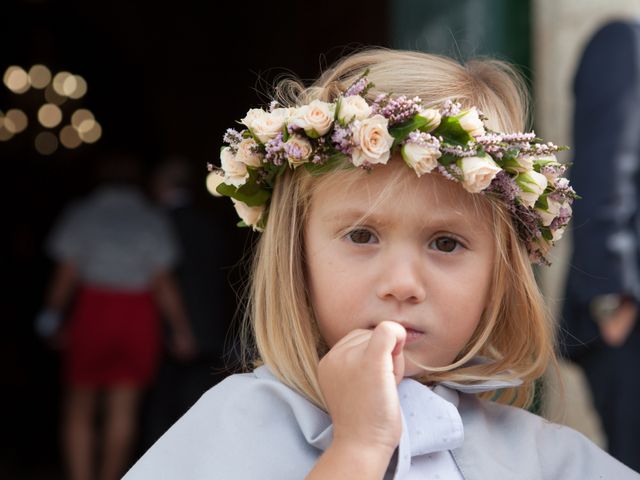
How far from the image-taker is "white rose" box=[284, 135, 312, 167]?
5.81 feet

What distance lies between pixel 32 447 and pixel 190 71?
500 centimetres

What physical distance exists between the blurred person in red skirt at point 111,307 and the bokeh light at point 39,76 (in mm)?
5301

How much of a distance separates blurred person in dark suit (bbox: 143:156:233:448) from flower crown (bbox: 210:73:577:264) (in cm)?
402

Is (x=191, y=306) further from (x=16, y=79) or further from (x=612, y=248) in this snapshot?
(x=16, y=79)

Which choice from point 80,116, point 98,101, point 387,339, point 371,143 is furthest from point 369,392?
point 80,116

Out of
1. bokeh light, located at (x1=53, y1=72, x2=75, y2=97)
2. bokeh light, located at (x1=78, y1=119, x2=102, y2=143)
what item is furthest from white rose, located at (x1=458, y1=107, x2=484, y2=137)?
bokeh light, located at (x1=78, y1=119, x2=102, y2=143)

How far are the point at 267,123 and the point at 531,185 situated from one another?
0.47m

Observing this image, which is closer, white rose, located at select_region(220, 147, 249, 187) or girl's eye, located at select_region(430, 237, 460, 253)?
girl's eye, located at select_region(430, 237, 460, 253)

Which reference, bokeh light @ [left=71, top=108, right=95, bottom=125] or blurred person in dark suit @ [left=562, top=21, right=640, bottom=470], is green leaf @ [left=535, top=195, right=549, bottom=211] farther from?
bokeh light @ [left=71, top=108, right=95, bottom=125]

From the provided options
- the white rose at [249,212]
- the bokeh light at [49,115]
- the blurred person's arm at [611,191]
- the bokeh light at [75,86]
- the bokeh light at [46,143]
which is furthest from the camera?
the bokeh light at [46,143]

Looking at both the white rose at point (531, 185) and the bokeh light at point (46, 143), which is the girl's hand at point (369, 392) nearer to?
the white rose at point (531, 185)

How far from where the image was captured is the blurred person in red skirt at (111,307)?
18.6ft

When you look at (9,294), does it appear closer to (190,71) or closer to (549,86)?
(190,71)

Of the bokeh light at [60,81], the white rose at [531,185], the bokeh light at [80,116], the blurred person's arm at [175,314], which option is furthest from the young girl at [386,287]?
the bokeh light at [80,116]
